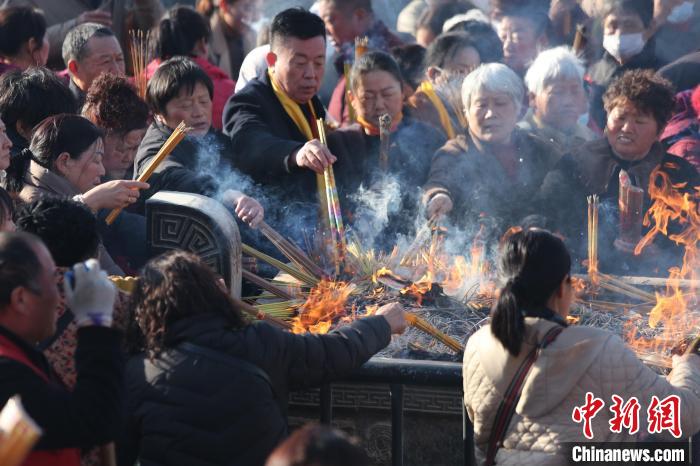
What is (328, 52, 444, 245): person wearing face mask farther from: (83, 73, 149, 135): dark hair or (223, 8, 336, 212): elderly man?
(83, 73, 149, 135): dark hair

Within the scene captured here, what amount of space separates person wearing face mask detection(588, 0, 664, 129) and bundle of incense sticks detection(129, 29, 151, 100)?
2.66 meters

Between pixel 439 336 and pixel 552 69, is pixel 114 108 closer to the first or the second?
pixel 439 336

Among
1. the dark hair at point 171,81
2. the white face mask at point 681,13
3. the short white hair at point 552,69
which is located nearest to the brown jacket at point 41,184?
the dark hair at point 171,81

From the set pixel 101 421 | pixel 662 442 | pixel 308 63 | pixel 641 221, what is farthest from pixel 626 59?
pixel 101 421

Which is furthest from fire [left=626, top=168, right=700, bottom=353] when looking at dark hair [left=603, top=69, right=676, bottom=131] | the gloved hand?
the gloved hand

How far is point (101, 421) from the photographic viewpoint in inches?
104

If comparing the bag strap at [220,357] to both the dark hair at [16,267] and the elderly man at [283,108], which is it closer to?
the dark hair at [16,267]

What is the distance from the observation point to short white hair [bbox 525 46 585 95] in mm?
5980

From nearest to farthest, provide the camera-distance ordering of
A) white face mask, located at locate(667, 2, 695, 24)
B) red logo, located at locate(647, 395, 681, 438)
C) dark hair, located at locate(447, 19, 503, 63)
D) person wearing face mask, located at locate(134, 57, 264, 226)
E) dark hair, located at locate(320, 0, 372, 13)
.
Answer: red logo, located at locate(647, 395, 681, 438) → person wearing face mask, located at locate(134, 57, 264, 226) → dark hair, located at locate(447, 19, 503, 63) → dark hair, located at locate(320, 0, 372, 13) → white face mask, located at locate(667, 2, 695, 24)

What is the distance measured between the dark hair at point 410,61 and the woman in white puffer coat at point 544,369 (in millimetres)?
3658

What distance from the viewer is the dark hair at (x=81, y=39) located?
19.3ft

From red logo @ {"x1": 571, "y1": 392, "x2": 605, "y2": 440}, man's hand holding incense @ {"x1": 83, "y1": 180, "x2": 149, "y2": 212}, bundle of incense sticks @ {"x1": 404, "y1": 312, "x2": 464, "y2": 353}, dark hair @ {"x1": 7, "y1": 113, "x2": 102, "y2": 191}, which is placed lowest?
bundle of incense sticks @ {"x1": 404, "y1": 312, "x2": 464, "y2": 353}

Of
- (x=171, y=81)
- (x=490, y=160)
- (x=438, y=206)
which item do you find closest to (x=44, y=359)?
(x=171, y=81)

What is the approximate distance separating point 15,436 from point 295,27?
342 centimetres
